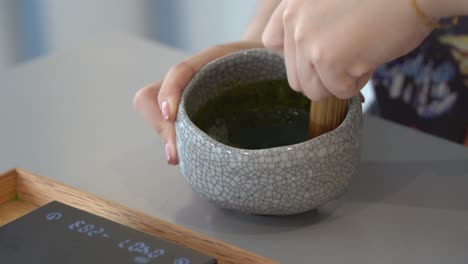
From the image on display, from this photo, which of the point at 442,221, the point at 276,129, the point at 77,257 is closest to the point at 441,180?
the point at 442,221

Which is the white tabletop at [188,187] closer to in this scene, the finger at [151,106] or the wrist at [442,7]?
the finger at [151,106]

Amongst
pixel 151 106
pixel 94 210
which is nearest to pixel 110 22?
pixel 151 106

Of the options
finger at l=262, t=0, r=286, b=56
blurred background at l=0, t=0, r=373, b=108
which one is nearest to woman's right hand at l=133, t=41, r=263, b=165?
finger at l=262, t=0, r=286, b=56

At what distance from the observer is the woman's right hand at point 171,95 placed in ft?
2.03

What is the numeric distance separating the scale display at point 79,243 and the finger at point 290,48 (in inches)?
7.0

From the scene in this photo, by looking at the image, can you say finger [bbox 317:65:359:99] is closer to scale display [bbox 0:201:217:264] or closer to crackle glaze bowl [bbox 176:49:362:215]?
crackle glaze bowl [bbox 176:49:362:215]

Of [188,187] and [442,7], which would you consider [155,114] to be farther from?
[442,7]

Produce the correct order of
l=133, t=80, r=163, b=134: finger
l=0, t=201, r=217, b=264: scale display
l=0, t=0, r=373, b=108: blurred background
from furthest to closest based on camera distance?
l=0, t=0, r=373, b=108: blurred background, l=133, t=80, r=163, b=134: finger, l=0, t=201, r=217, b=264: scale display

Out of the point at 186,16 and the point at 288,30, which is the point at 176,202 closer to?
the point at 288,30

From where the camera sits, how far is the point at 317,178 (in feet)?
1.80

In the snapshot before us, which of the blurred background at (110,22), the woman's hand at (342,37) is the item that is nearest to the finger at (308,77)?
the woman's hand at (342,37)

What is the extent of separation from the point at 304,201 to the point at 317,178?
0.03 metres

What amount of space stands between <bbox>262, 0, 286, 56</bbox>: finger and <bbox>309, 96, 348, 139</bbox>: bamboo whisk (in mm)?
61

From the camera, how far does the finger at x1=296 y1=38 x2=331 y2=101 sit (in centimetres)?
55
